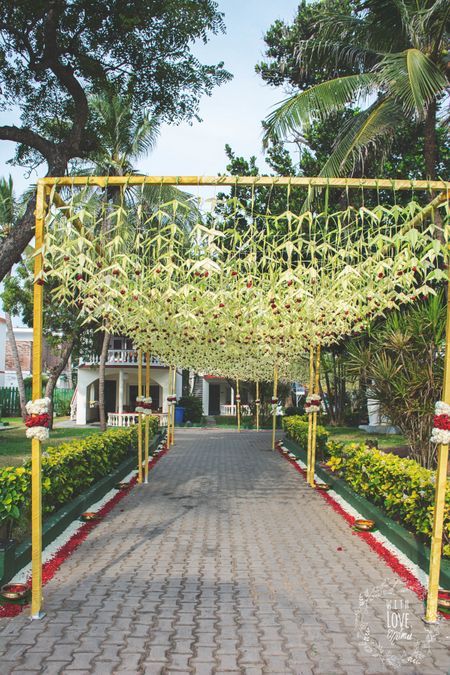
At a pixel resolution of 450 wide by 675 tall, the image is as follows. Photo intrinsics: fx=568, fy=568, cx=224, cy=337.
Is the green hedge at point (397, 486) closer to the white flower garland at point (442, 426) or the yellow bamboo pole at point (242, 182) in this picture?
the white flower garland at point (442, 426)

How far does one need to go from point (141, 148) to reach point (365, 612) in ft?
59.3

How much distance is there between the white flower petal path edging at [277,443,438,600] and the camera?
532cm

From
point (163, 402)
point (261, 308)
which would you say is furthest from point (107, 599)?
point (163, 402)

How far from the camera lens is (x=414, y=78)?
9.65 metres

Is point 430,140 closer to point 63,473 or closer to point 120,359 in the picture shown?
point 63,473

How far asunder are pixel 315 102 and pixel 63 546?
953 centimetres

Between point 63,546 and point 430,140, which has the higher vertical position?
point 430,140

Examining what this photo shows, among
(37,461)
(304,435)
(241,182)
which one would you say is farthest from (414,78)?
(37,461)

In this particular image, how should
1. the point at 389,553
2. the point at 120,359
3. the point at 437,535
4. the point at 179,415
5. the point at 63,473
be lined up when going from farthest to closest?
the point at 179,415, the point at 120,359, the point at 63,473, the point at 389,553, the point at 437,535

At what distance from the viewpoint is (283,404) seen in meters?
35.3

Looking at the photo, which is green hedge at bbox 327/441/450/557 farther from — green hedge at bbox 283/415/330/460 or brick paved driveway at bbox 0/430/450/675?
green hedge at bbox 283/415/330/460

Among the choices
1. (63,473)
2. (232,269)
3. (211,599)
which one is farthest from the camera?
(63,473)

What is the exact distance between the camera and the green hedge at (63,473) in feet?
17.9

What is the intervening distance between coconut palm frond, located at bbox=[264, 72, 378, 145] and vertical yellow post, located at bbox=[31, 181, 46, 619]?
25.2 ft
